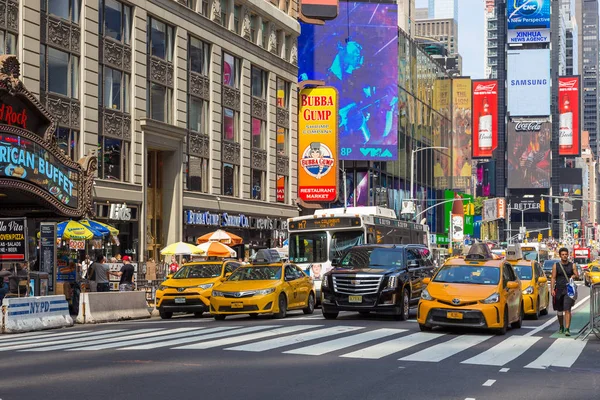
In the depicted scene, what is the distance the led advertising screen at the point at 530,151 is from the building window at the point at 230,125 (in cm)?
14963

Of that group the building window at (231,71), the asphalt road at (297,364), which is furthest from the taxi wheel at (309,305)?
the building window at (231,71)

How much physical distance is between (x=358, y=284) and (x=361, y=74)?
58.8 metres

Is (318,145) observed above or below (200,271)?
above

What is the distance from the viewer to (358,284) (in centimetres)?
2375

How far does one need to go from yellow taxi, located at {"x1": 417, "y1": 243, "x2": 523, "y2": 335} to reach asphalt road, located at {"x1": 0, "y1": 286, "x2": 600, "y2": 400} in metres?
0.35

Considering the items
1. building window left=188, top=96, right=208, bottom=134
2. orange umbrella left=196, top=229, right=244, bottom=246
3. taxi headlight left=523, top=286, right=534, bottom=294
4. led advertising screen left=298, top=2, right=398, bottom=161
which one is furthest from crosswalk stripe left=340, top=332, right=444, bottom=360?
led advertising screen left=298, top=2, right=398, bottom=161

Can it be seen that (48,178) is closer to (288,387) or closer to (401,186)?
(288,387)

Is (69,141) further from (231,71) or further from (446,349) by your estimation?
(446,349)

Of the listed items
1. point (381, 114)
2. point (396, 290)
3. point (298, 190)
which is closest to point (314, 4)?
point (298, 190)

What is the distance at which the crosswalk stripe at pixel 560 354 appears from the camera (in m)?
14.8

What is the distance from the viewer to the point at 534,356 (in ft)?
52.2

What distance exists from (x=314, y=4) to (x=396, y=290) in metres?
43.5

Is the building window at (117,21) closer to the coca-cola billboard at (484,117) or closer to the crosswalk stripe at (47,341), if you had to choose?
the crosswalk stripe at (47,341)

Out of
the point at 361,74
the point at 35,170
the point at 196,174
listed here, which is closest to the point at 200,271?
the point at 35,170
